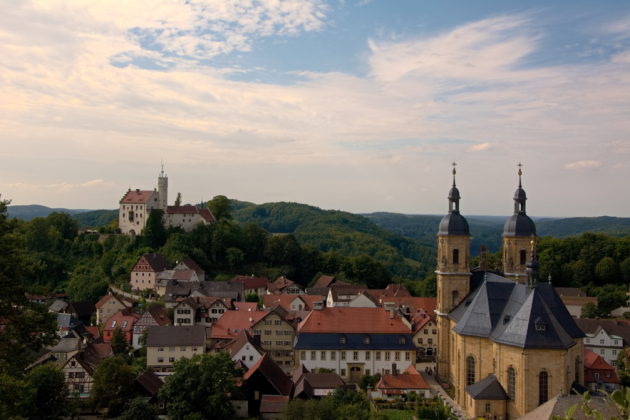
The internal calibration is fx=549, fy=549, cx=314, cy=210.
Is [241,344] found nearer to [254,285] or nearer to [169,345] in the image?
[169,345]

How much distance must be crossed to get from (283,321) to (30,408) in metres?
23.5

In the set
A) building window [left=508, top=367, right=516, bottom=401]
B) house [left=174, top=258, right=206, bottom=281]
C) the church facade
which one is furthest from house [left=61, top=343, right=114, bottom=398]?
house [left=174, top=258, right=206, bottom=281]

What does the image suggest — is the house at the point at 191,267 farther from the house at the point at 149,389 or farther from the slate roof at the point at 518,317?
the slate roof at the point at 518,317

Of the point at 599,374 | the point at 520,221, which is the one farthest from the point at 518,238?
the point at 599,374

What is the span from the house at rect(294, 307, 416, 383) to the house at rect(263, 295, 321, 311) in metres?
20.8

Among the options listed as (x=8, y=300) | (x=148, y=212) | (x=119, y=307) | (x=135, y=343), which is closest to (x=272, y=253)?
(x=148, y=212)

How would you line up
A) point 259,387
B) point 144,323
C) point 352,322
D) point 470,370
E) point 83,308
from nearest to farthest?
1. point 470,370
2. point 259,387
3. point 352,322
4. point 144,323
5. point 83,308

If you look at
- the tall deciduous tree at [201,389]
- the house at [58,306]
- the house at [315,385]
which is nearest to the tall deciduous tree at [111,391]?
the tall deciduous tree at [201,389]

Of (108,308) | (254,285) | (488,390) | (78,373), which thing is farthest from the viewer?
(254,285)

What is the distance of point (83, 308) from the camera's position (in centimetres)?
7112

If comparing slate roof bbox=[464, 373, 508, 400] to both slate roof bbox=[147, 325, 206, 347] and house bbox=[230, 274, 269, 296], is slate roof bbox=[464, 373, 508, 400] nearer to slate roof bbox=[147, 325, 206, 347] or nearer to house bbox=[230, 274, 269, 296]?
slate roof bbox=[147, 325, 206, 347]

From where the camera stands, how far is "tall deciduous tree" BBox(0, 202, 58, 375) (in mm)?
18047

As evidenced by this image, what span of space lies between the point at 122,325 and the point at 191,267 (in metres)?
22.2

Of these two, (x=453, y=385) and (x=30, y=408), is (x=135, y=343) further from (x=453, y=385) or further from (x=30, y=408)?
(x=453, y=385)
